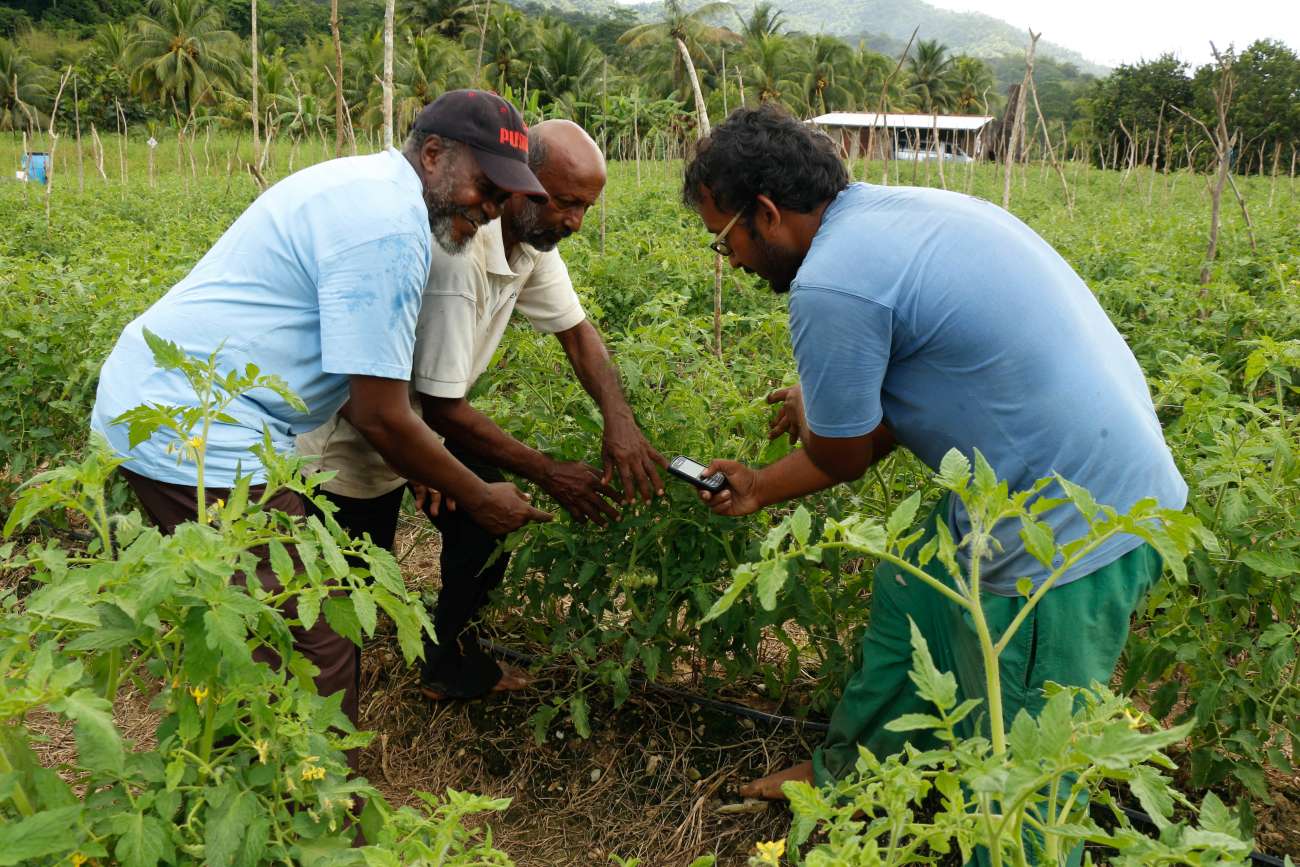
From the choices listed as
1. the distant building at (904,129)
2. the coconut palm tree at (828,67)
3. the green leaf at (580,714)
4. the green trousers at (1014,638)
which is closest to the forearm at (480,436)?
the green leaf at (580,714)

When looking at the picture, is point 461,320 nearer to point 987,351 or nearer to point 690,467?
point 690,467

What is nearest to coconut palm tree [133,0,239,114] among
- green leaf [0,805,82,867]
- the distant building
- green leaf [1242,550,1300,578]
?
the distant building

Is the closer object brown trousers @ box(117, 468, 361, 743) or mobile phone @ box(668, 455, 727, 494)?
brown trousers @ box(117, 468, 361, 743)

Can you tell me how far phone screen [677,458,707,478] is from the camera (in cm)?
251

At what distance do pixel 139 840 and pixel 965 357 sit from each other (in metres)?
1.59

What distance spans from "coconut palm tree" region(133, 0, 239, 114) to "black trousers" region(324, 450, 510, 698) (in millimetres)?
42237

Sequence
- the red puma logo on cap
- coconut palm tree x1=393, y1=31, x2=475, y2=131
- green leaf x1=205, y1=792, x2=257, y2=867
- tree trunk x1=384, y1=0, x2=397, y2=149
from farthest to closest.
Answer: coconut palm tree x1=393, y1=31, x2=475, y2=131
tree trunk x1=384, y1=0, x2=397, y2=149
the red puma logo on cap
green leaf x1=205, y1=792, x2=257, y2=867

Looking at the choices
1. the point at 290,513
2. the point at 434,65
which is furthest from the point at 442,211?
the point at 434,65

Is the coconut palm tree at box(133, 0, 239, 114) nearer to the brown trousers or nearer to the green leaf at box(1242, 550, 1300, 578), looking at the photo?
the brown trousers

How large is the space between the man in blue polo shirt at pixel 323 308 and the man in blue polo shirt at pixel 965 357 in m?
0.58

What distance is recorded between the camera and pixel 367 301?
7.16ft

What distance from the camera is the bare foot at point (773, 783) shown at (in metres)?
2.83


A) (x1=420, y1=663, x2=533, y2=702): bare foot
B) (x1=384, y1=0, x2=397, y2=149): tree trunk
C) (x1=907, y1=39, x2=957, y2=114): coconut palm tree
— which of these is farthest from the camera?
(x1=907, y1=39, x2=957, y2=114): coconut palm tree

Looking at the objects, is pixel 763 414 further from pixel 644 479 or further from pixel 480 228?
pixel 480 228
